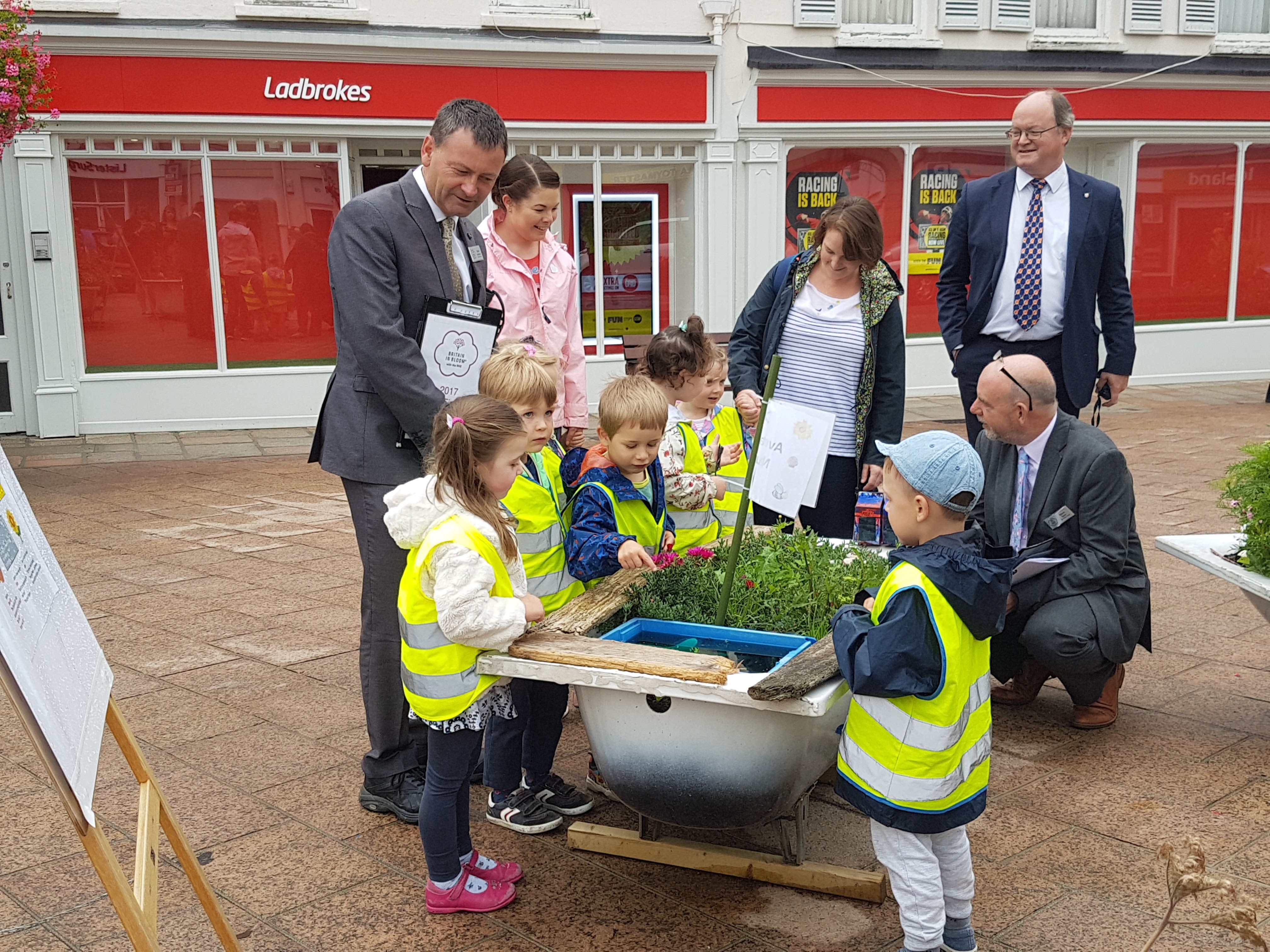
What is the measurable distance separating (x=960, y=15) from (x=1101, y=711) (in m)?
11.9

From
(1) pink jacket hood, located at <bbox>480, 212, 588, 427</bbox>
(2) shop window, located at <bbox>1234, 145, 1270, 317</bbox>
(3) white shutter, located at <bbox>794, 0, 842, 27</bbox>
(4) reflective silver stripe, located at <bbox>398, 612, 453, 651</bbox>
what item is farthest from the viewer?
(2) shop window, located at <bbox>1234, 145, 1270, 317</bbox>

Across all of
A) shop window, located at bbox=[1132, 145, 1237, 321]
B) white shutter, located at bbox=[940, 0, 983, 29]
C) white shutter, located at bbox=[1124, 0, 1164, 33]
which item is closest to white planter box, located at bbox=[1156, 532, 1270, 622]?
white shutter, located at bbox=[940, 0, 983, 29]

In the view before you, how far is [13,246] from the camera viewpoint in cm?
1166

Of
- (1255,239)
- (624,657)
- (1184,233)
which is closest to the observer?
(624,657)

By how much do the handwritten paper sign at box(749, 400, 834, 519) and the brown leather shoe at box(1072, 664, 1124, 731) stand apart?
1.72 meters

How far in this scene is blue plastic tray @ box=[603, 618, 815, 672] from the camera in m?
3.18

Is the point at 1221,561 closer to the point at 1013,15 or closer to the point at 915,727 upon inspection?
the point at 915,727

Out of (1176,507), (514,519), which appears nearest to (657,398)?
(514,519)

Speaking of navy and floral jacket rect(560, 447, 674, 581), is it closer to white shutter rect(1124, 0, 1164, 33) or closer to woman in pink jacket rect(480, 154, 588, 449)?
woman in pink jacket rect(480, 154, 588, 449)

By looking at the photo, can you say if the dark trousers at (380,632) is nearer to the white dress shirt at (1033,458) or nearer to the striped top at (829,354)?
the striped top at (829,354)

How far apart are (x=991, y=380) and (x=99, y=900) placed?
3216 millimetres

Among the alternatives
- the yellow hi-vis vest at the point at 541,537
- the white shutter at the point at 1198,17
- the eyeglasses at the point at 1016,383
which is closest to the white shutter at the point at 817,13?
the white shutter at the point at 1198,17

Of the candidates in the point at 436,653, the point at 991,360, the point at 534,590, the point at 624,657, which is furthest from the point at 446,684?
the point at 991,360

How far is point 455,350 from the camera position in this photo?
3.67 meters
